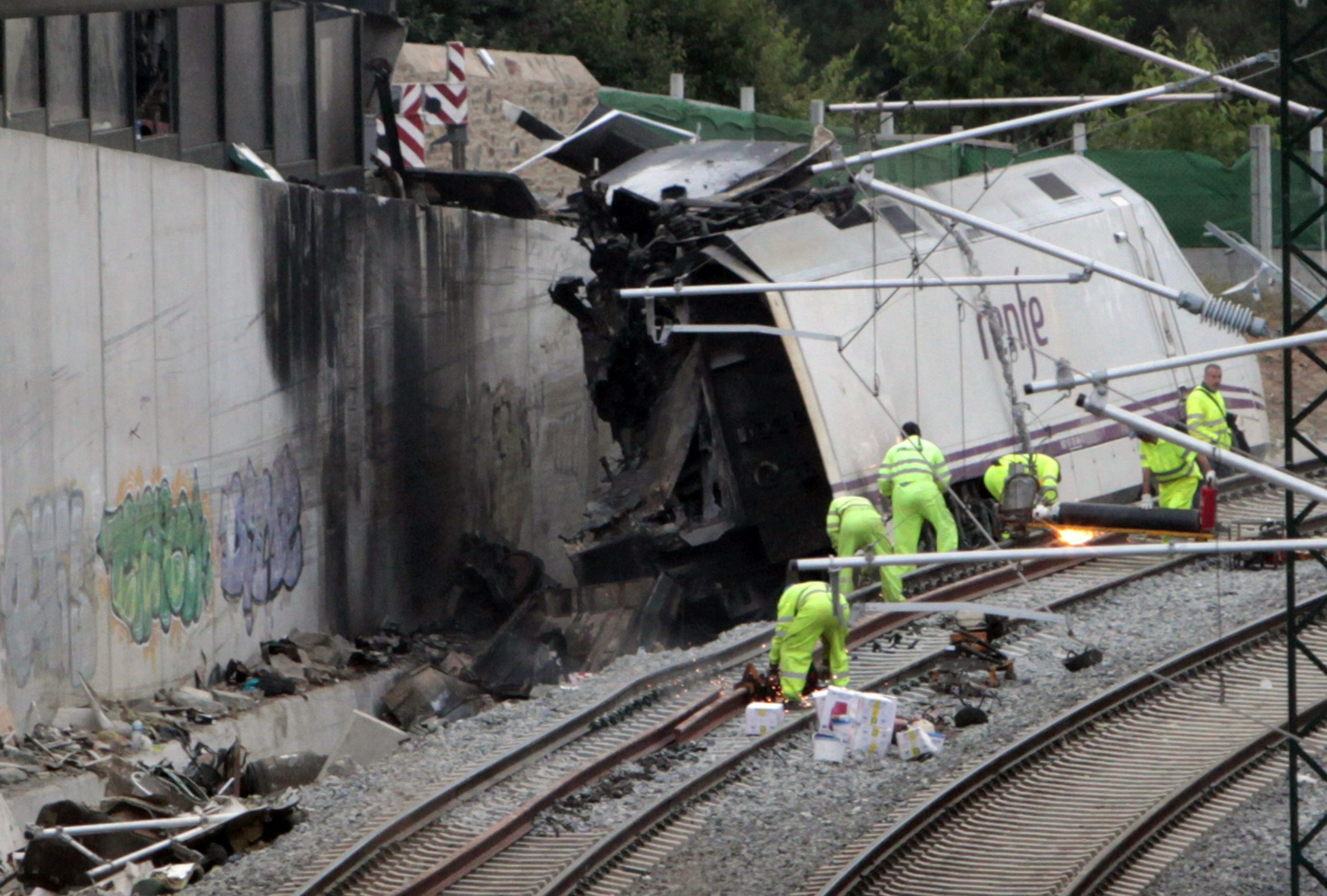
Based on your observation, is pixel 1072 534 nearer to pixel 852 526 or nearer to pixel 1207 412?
pixel 852 526

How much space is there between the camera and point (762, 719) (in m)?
12.5

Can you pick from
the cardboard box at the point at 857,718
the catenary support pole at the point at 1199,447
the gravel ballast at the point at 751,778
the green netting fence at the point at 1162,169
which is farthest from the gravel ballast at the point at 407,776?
the green netting fence at the point at 1162,169

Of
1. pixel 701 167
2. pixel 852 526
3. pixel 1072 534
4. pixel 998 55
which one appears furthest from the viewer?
pixel 998 55

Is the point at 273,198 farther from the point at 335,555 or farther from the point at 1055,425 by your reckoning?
the point at 1055,425

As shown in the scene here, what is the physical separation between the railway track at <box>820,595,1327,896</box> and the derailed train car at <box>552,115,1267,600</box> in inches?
174

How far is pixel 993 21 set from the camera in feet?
120

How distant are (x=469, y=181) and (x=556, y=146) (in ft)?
5.10

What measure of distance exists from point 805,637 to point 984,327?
8037mm

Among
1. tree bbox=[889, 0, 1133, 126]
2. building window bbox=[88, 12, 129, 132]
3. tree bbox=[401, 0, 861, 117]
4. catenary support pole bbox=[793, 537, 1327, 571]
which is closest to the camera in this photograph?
catenary support pole bbox=[793, 537, 1327, 571]

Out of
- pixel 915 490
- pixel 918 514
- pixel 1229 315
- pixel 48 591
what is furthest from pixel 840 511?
pixel 48 591

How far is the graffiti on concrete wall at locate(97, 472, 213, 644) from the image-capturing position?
14.7m

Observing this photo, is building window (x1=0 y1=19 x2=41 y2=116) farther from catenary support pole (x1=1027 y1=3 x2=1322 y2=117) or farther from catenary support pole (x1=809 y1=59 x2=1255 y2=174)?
catenary support pole (x1=1027 y1=3 x2=1322 y2=117)

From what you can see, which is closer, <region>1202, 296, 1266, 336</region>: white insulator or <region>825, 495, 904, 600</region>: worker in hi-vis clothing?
<region>1202, 296, 1266, 336</region>: white insulator

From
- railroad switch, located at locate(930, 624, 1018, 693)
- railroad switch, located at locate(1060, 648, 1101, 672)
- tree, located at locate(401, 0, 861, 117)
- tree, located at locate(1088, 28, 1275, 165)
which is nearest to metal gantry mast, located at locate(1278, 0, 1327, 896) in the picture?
railroad switch, located at locate(930, 624, 1018, 693)
